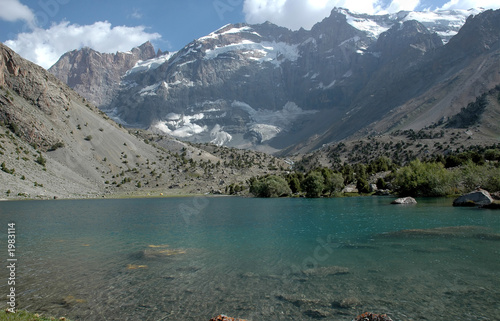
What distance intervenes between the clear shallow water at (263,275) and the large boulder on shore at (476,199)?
24.8 metres

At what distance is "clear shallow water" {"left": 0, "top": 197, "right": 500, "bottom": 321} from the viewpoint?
1762 cm

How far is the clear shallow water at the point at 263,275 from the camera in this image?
1762cm

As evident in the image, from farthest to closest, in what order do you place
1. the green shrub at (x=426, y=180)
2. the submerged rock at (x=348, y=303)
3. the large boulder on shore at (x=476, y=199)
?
the green shrub at (x=426, y=180) < the large boulder on shore at (x=476, y=199) < the submerged rock at (x=348, y=303)

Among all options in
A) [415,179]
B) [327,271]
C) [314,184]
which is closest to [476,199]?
[415,179]

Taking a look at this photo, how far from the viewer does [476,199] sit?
6406 centimetres

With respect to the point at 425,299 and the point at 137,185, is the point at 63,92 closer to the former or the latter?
the point at 137,185

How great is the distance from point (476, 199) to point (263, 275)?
58312 millimetres

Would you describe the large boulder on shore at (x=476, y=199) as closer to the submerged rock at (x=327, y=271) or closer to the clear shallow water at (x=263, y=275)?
the clear shallow water at (x=263, y=275)

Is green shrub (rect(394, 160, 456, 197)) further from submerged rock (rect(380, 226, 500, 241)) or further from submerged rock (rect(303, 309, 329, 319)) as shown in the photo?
submerged rock (rect(303, 309, 329, 319))

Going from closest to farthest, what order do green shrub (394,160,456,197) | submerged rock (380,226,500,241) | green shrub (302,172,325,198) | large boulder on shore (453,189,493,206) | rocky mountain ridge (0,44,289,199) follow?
submerged rock (380,226,500,241)
large boulder on shore (453,189,493,206)
green shrub (394,160,456,197)
green shrub (302,172,325,198)
rocky mountain ridge (0,44,289,199)

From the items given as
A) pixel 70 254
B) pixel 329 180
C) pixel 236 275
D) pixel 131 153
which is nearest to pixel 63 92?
pixel 131 153

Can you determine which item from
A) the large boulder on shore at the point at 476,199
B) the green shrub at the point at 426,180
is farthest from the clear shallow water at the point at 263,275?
the green shrub at the point at 426,180

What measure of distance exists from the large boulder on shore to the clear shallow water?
24.8 metres

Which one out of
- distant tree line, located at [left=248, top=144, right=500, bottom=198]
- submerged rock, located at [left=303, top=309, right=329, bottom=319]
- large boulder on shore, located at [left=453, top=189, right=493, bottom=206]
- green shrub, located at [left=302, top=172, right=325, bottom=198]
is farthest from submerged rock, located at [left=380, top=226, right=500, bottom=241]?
green shrub, located at [left=302, top=172, right=325, bottom=198]
